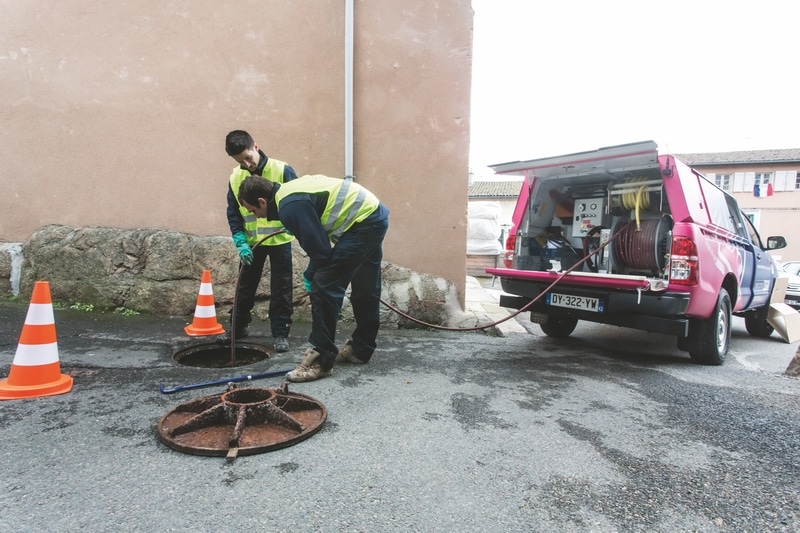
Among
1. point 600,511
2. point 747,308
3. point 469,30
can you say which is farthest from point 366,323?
point 747,308

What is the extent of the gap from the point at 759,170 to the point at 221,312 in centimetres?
3709

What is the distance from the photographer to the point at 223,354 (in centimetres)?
377

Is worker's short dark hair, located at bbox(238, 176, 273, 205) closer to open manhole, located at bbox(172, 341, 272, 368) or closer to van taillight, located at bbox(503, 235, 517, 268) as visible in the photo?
open manhole, located at bbox(172, 341, 272, 368)

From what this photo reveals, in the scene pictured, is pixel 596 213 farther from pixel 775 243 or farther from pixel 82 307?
pixel 82 307

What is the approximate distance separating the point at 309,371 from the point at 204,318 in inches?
68.9

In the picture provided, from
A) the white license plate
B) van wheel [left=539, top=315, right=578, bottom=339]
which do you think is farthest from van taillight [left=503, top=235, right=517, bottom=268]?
van wheel [left=539, top=315, right=578, bottom=339]

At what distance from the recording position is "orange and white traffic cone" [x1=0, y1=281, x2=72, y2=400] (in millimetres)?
2457

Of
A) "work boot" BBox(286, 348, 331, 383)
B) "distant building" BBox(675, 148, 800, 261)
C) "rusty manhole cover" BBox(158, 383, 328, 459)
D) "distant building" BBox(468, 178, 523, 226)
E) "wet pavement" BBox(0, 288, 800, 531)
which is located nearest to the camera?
"wet pavement" BBox(0, 288, 800, 531)

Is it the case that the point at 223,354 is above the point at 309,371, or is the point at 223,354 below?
below

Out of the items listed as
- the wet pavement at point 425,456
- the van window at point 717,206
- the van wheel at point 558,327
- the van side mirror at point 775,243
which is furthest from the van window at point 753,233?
the wet pavement at point 425,456

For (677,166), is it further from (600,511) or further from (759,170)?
(759,170)

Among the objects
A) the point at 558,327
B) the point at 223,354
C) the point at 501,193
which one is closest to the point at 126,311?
the point at 223,354

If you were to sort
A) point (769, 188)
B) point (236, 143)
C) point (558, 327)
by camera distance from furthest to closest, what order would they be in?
point (769, 188) → point (558, 327) → point (236, 143)

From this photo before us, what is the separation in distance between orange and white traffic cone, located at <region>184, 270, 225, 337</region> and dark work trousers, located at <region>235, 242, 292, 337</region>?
49 centimetres
